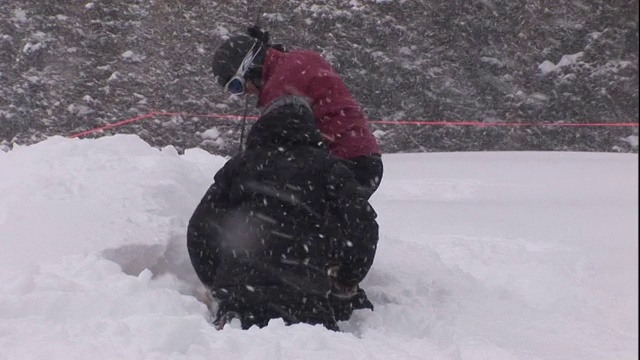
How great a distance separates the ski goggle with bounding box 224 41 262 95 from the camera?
2.95 m

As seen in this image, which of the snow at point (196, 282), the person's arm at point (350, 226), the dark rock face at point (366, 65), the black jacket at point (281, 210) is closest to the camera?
the snow at point (196, 282)

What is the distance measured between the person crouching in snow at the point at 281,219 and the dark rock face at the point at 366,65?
690 cm

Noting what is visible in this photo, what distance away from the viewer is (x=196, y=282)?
3281 millimetres

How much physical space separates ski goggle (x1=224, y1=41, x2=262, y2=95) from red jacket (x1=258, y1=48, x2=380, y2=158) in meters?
0.05

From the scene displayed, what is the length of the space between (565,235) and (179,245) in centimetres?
260

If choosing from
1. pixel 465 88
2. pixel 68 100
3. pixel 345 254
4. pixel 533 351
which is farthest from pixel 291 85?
pixel 68 100

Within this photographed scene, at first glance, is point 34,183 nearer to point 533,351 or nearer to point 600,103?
point 533,351

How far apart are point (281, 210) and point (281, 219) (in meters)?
0.03

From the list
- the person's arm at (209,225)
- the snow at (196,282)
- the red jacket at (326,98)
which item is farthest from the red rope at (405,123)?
the person's arm at (209,225)

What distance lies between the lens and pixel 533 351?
286cm

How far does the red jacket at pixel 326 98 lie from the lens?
9.78 feet

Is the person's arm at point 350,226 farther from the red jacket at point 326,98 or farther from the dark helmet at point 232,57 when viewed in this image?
the dark helmet at point 232,57

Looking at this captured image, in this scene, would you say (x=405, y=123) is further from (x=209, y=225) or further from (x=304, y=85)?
(x=209, y=225)

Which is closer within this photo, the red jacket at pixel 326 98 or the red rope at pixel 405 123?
the red jacket at pixel 326 98
